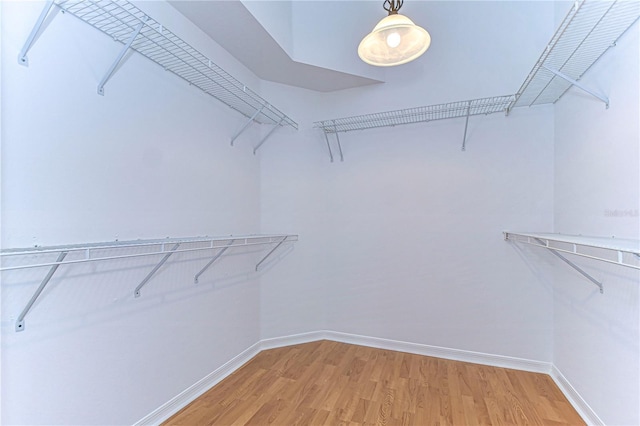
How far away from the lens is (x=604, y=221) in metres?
1.43

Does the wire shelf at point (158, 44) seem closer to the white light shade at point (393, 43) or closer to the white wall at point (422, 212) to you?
the white wall at point (422, 212)

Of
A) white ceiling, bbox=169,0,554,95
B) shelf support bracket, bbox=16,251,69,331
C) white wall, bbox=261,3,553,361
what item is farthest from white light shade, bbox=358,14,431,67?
shelf support bracket, bbox=16,251,69,331

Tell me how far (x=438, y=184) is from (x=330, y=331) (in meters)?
1.73

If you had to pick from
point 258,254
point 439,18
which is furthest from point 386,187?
point 439,18

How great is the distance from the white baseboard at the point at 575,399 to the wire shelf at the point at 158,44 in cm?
280

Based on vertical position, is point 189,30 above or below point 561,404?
above

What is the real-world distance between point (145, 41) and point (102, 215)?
921mm

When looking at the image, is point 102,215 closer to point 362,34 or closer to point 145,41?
point 145,41

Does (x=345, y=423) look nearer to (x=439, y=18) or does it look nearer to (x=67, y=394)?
(x=67, y=394)

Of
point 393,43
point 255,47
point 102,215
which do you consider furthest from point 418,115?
point 102,215

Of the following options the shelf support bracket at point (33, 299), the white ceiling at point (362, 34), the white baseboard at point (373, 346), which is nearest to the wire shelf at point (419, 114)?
the white ceiling at point (362, 34)

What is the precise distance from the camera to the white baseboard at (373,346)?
1.56 meters

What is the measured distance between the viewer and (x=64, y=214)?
3.74 ft

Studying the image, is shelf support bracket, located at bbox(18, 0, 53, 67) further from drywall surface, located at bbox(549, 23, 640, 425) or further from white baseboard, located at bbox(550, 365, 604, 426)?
white baseboard, located at bbox(550, 365, 604, 426)
